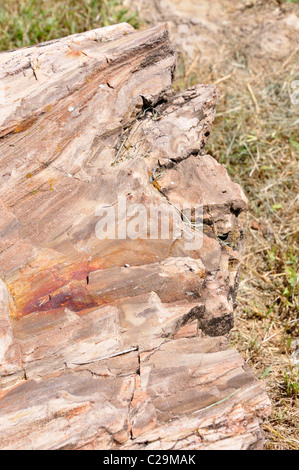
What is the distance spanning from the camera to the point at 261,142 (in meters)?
3.80

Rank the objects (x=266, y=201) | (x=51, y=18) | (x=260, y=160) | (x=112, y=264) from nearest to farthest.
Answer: (x=112, y=264) → (x=266, y=201) → (x=260, y=160) → (x=51, y=18)

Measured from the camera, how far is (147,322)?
85.6 inches

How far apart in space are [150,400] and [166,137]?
1.36 metres

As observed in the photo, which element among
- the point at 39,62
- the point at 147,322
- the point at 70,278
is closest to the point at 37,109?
the point at 39,62

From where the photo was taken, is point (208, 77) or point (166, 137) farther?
point (208, 77)

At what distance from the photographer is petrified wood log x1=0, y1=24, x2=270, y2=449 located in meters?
1.96

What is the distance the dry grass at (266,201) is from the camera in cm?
284

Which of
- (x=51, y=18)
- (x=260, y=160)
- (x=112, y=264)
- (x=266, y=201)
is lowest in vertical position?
(x=266, y=201)

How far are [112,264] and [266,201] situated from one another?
5.59 ft

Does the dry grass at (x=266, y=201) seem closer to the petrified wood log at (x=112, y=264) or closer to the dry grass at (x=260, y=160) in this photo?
the dry grass at (x=260, y=160)

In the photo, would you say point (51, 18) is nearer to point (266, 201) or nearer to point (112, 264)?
point (266, 201)

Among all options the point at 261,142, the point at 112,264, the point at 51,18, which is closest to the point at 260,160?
the point at 261,142

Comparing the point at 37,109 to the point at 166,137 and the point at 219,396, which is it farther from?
the point at 219,396
